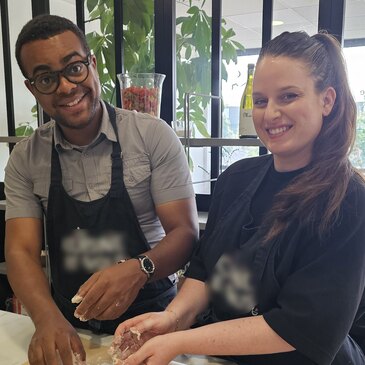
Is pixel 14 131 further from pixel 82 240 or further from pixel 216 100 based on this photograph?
pixel 82 240

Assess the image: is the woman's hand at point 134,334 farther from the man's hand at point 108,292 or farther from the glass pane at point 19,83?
the glass pane at point 19,83

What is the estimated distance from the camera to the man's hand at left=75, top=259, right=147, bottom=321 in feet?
3.18

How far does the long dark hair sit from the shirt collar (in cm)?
58

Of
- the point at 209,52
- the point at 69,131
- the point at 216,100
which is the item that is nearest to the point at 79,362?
the point at 69,131

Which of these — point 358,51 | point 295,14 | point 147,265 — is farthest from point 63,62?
point 295,14

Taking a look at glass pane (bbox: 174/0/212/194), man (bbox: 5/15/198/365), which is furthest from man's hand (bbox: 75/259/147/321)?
glass pane (bbox: 174/0/212/194)

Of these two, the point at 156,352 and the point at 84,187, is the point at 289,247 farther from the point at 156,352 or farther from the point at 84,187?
the point at 84,187

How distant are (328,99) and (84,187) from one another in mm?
772

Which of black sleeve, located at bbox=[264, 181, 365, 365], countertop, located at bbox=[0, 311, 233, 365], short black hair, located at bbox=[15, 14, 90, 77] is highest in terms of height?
short black hair, located at bbox=[15, 14, 90, 77]

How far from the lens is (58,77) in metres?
1.25


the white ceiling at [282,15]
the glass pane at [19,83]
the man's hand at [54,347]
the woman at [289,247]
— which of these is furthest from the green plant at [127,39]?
the man's hand at [54,347]

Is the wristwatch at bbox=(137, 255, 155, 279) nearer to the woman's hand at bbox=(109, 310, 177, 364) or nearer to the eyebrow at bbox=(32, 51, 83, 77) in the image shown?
the woman's hand at bbox=(109, 310, 177, 364)

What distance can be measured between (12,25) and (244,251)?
252 centimetres

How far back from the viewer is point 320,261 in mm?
814
